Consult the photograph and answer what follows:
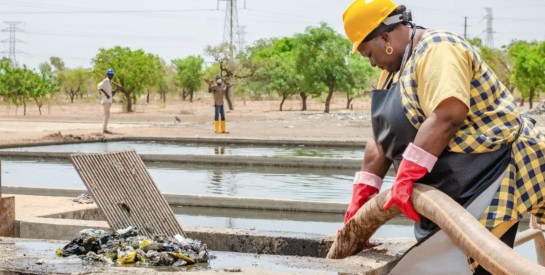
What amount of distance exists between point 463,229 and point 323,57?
5286cm

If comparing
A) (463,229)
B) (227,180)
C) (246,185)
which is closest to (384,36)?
(463,229)

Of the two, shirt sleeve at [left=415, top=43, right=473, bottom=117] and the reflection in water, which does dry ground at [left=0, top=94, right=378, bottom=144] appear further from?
shirt sleeve at [left=415, top=43, right=473, bottom=117]

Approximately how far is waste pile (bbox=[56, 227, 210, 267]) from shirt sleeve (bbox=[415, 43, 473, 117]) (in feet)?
7.12

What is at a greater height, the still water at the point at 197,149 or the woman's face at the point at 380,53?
the woman's face at the point at 380,53

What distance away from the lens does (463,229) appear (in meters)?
3.64

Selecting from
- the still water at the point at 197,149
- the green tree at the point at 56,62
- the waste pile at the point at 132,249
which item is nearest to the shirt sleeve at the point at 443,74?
the waste pile at the point at 132,249

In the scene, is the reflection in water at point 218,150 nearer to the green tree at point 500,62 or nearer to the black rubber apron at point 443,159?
the black rubber apron at point 443,159

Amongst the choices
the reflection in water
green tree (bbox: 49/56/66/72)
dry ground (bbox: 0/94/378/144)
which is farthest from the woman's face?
green tree (bbox: 49/56/66/72)

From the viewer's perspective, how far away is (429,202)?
379cm

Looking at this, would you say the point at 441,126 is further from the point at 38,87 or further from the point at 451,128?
the point at 38,87

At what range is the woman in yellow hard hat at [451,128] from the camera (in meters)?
3.75

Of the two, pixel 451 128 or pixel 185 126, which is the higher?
pixel 451 128

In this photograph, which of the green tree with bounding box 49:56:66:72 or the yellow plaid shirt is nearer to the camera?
the yellow plaid shirt

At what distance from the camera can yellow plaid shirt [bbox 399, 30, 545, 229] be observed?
151 inches
